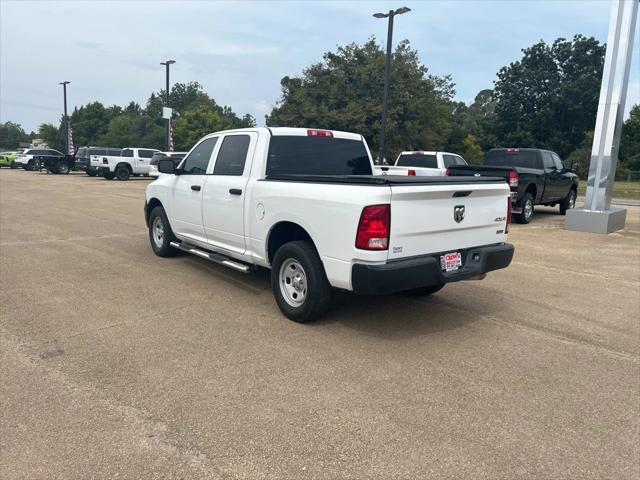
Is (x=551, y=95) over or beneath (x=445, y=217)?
over

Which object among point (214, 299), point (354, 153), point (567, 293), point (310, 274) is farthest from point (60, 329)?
point (567, 293)

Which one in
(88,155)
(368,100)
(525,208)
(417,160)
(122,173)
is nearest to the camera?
(525,208)

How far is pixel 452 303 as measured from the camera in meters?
5.80

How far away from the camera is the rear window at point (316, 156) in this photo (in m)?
5.59

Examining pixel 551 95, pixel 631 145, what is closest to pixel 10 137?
pixel 551 95

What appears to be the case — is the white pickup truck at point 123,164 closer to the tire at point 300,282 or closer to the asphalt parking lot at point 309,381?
the asphalt parking lot at point 309,381

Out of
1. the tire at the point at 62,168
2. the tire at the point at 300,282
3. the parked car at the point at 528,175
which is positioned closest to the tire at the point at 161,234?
the tire at the point at 300,282

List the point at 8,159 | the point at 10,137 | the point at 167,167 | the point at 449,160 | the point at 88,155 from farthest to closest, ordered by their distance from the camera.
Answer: the point at 10,137, the point at 8,159, the point at 88,155, the point at 449,160, the point at 167,167

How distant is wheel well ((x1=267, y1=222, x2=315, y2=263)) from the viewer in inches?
199

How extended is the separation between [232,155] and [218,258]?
1.23m

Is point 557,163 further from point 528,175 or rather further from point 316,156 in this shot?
point 316,156

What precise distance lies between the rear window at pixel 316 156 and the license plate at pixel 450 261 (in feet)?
6.18

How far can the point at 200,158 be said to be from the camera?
666cm

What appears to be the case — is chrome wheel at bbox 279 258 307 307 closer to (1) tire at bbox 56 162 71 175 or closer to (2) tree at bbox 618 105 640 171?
(1) tire at bbox 56 162 71 175
